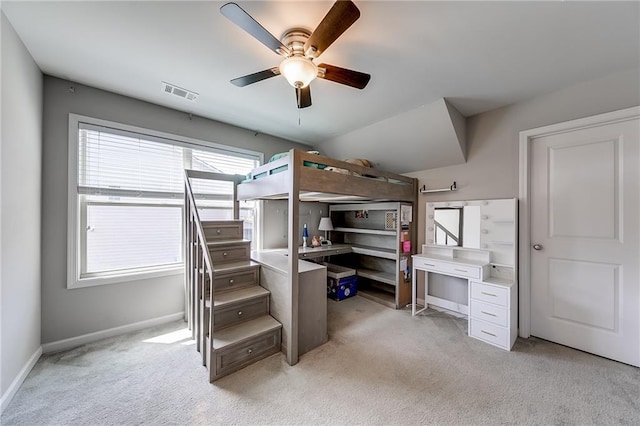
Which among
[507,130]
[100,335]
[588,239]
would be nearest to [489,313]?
[588,239]

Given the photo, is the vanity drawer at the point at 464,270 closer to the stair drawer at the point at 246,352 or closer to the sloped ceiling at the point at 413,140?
the sloped ceiling at the point at 413,140

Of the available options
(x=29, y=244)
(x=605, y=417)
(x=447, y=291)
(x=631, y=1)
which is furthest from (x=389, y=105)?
(x=29, y=244)

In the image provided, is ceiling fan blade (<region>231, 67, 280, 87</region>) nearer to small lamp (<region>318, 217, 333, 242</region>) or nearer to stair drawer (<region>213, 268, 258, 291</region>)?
stair drawer (<region>213, 268, 258, 291</region>)

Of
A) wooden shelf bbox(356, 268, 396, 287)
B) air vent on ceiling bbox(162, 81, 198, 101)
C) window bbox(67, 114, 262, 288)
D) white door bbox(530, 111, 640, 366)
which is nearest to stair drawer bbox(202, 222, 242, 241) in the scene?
window bbox(67, 114, 262, 288)

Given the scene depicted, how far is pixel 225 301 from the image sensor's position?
7.02 ft

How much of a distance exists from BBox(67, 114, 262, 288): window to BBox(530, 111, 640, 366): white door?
4.00m

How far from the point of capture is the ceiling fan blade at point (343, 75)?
1.69 meters

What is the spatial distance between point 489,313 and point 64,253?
14.1 feet

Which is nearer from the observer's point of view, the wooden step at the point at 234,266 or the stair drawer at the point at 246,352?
the stair drawer at the point at 246,352

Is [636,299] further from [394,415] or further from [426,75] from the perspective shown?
[426,75]

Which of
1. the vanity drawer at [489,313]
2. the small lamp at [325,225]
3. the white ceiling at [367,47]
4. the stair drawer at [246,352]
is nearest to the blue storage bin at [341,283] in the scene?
the small lamp at [325,225]

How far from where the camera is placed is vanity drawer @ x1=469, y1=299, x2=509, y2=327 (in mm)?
2328

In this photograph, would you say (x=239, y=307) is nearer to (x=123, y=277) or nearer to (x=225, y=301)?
(x=225, y=301)

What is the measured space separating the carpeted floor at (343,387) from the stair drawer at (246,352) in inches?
2.7
